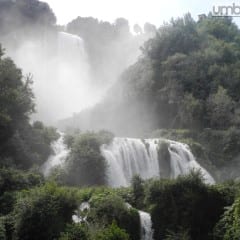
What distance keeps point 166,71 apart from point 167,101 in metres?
3.80

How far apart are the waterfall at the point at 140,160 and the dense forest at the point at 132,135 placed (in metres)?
0.70

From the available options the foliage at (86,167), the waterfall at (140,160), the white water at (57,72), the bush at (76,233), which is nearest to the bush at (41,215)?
the bush at (76,233)

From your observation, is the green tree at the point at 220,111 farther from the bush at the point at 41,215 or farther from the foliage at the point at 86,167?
the bush at the point at 41,215

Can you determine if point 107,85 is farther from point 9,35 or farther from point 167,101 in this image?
point 167,101

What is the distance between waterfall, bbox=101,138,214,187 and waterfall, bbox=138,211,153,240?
34.9 feet

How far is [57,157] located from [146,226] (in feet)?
48.8

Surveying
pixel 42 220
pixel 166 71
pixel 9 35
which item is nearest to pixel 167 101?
pixel 166 71

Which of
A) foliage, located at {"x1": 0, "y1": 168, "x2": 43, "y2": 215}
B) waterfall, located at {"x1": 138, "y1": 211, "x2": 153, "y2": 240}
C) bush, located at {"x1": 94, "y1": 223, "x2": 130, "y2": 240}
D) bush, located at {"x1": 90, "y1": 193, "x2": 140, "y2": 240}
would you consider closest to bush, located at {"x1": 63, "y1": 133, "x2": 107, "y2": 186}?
foliage, located at {"x1": 0, "y1": 168, "x2": 43, "y2": 215}

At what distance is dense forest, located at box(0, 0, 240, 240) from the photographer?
1110 inches

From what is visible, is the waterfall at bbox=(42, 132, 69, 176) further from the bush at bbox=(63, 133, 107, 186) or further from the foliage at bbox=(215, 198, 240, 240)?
the foliage at bbox=(215, 198, 240, 240)

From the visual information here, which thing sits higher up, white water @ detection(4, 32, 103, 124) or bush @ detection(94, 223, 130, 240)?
white water @ detection(4, 32, 103, 124)

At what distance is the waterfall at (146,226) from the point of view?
96.8ft

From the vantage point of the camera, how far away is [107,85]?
286ft

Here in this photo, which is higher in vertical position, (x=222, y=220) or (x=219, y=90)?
(x=219, y=90)
